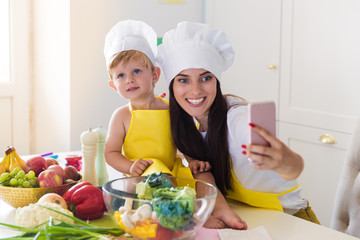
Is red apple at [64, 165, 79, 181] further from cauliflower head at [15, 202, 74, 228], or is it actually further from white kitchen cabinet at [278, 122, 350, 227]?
white kitchen cabinet at [278, 122, 350, 227]

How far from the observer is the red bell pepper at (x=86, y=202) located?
3.94ft

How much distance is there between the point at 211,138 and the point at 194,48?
0.82ft

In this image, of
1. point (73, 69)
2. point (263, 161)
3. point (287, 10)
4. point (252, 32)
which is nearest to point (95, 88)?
point (73, 69)

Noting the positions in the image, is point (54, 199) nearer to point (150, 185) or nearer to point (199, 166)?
point (150, 185)

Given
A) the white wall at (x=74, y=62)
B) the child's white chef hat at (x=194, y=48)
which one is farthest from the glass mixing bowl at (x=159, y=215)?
the white wall at (x=74, y=62)

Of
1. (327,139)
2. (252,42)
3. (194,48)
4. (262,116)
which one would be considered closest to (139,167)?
(194,48)

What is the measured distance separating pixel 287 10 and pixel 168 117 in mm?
1295

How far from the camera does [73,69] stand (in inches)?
104

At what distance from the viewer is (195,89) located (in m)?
1.41

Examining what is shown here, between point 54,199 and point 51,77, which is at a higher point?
point 51,77

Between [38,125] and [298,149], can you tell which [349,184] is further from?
[38,125]

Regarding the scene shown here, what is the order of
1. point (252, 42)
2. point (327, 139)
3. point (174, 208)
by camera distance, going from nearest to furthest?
point (174, 208) < point (327, 139) < point (252, 42)

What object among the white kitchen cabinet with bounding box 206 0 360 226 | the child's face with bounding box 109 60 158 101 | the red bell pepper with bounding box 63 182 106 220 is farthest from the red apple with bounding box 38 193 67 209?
the white kitchen cabinet with bounding box 206 0 360 226

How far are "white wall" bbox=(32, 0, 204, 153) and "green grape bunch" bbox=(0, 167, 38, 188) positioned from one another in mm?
1430
